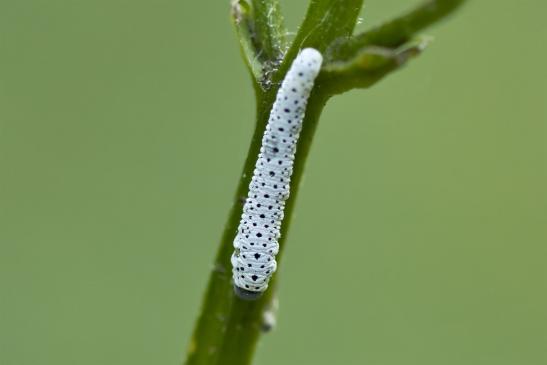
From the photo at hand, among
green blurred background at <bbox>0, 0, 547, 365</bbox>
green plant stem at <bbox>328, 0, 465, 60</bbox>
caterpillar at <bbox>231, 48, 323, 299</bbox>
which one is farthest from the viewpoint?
green blurred background at <bbox>0, 0, 547, 365</bbox>

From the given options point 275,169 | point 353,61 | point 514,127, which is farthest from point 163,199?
point 353,61

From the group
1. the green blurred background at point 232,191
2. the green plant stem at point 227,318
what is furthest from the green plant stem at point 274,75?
the green blurred background at point 232,191

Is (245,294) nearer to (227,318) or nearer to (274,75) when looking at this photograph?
(227,318)

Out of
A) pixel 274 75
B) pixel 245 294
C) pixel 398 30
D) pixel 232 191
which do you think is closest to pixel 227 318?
pixel 245 294

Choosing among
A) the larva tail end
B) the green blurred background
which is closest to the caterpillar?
the larva tail end

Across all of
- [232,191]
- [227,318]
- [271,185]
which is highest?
[271,185]

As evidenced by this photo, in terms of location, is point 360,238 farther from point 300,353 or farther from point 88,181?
point 88,181

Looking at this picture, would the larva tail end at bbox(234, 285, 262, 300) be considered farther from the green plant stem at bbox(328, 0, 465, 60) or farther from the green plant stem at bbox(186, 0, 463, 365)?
the green plant stem at bbox(328, 0, 465, 60)
